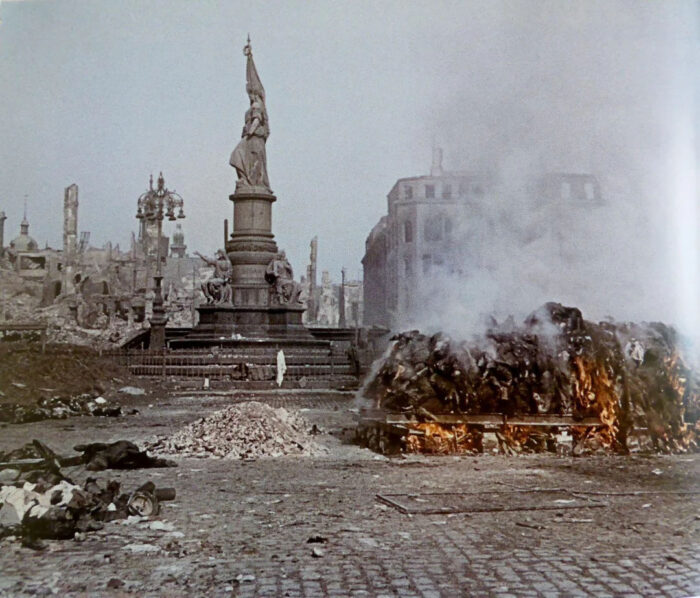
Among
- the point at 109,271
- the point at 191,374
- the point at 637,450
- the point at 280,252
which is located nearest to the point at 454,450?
the point at 637,450

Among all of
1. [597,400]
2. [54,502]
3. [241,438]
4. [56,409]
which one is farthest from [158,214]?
[54,502]

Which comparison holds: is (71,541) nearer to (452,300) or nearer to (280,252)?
(452,300)

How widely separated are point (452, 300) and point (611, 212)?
2.96 metres

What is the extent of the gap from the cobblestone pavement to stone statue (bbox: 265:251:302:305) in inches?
558

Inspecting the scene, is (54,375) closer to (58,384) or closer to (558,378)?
(58,384)

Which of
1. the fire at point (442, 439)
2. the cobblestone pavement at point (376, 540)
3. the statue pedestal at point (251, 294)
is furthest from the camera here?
the statue pedestal at point (251, 294)

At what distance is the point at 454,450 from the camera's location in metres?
9.02

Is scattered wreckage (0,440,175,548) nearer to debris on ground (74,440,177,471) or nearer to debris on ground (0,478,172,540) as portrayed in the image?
debris on ground (0,478,172,540)

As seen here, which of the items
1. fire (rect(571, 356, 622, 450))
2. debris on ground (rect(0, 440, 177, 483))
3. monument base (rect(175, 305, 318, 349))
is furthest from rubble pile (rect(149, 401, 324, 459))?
monument base (rect(175, 305, 318, 349))

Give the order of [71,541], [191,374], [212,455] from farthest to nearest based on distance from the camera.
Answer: [191,374]
[212,455]
[71,541]

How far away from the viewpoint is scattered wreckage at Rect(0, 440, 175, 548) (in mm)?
5090

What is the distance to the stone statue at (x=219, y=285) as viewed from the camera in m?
22.5

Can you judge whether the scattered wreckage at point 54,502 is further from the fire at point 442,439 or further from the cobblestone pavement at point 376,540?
→ the fire at point 442,439

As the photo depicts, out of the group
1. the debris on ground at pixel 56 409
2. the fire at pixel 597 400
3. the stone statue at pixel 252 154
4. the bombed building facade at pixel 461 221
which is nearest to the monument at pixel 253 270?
the stone statue at pixel 252 154
